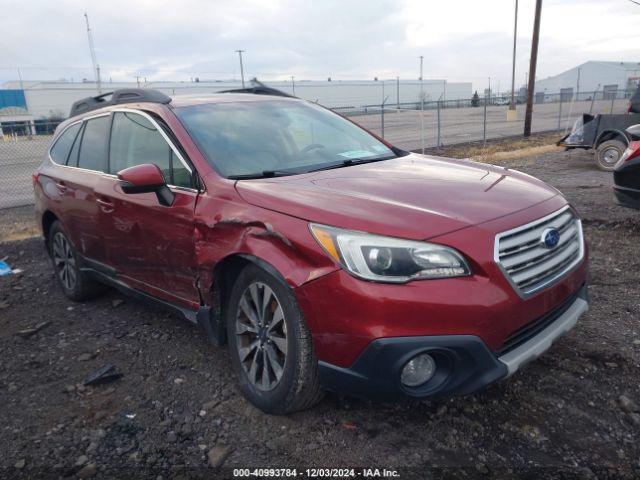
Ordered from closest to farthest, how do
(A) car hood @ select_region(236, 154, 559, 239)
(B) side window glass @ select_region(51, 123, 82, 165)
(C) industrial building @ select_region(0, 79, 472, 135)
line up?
(A) car hood @ select_region(236, 154, 559, 239)
(B) side window glass @ select_region(51, 123, 82, 165)
(C) industrial building @ select_region(0, 79, 472, 135)

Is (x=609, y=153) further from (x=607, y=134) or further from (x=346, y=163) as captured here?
(x=346, y=163)

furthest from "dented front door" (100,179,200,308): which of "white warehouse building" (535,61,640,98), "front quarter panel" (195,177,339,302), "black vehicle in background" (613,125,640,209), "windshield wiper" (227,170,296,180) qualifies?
"white warehouse building" (535,61,640,98)

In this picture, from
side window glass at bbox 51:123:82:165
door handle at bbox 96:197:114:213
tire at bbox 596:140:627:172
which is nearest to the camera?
door handle at bbox 96:197:114:213

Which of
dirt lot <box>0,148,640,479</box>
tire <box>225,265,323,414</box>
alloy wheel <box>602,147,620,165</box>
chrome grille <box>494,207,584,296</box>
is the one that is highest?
chrome grille <box>494,207,584,296</box>

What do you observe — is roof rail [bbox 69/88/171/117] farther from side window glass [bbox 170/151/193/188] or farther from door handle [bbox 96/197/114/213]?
door handle [bbox 96/197/114/213]

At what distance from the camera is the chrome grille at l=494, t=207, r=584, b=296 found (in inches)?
94.8

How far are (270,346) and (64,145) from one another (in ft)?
10.9

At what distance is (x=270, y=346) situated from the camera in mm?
2797

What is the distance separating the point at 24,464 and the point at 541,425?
259 cm

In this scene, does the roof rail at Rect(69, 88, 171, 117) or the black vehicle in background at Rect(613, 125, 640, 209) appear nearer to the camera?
the roof rail at Rect(69, 88, 171, 117)

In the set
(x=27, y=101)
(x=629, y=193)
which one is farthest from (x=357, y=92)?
(x=629, y=193)

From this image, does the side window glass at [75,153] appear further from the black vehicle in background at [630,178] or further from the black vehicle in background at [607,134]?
the black vehicle in background at [607,134]

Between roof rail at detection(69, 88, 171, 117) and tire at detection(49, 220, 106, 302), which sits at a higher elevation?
roof rail at detection(69, 88, 171, 117)

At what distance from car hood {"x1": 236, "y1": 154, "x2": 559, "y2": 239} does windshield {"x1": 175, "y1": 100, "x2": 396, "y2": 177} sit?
0.88ft
